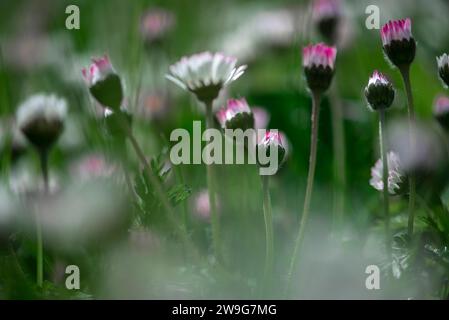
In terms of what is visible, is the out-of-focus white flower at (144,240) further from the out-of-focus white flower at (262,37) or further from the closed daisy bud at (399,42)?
the out-of-focus white flower at (262,37)

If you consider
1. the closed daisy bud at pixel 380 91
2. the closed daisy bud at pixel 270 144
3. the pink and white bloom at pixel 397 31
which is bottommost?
the closed daisy bud at pixel 270 144

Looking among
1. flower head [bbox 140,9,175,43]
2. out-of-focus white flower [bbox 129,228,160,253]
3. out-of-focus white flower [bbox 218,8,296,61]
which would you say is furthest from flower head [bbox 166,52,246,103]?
out-of-focus white flower [bbox 218,8,296,61]

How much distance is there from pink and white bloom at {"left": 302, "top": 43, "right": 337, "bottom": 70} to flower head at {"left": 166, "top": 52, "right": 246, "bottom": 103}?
5cm

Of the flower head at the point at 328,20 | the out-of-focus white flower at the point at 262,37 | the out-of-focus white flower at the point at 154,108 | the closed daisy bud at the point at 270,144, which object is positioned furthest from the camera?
the out-of-focus white flower at the point at 262,37

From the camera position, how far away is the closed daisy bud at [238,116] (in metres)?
0.61

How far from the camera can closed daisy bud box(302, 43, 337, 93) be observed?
0.62 metres

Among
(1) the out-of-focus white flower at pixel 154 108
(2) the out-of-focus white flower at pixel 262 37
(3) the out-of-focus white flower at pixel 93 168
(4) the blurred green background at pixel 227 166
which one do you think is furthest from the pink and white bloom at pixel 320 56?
(2) the out-of-focus white flower at pixel 262 37

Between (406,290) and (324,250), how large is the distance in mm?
102

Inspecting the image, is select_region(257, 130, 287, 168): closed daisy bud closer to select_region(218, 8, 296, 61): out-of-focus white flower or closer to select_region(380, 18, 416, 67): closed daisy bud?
select_region(380, 18, 416, 67): closed daisy bud

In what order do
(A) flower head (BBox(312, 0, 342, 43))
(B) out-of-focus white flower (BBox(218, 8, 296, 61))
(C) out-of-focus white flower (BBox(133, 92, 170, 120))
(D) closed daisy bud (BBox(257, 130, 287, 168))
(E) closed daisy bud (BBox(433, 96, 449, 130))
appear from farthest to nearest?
(B) out-of-focus white flower (BBox(218, 8, 296, 61)) → (C) out-of-focus white flower (BBox(133, 92, 170, 120)) → (A) flower head (BBox(312, 0, 342, 43)) → (E) closed daisy bud (BBox(433, 96, 449, 130)) → (D) closed daisy bud (BBox(257, 130, 287, 168))

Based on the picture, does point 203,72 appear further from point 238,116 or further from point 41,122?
point 41,122

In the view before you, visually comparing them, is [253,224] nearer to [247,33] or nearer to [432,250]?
[432,250]
